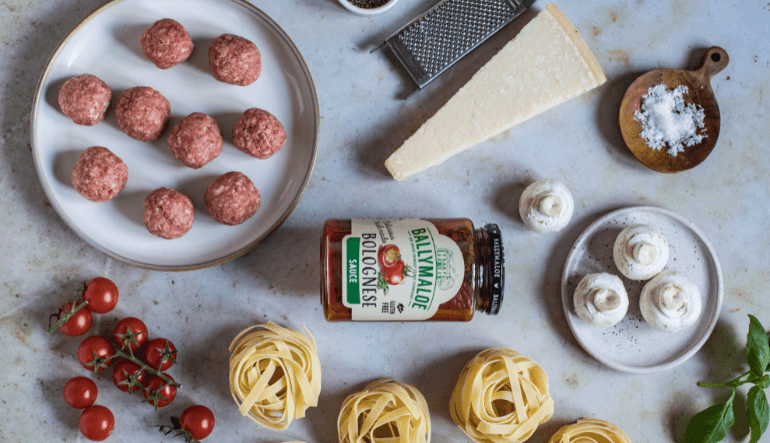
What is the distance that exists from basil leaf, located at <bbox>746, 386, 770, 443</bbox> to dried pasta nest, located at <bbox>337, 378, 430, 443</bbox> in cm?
101

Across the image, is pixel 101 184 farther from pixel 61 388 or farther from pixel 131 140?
pixel 61 388

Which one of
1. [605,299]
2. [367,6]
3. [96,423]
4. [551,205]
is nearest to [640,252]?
[605,299]

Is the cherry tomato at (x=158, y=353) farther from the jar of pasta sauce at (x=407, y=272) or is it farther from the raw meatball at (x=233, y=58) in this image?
the raw meatball at (x=233, y=58)

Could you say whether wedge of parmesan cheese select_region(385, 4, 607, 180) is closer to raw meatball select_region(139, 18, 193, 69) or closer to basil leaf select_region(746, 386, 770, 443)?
raw meatball select_region(139, 18, 193, 69)

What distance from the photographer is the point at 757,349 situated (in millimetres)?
1452

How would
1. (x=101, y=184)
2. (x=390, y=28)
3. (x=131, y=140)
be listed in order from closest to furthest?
(x=101, y=184) < (x=131, y=140) < (x=390, y=28)

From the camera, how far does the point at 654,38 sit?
1573 millimetres

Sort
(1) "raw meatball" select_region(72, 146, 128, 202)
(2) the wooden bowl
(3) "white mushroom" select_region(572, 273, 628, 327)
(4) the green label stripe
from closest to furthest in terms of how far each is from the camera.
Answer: (4) the green label stripe, (1) "raw meatball" select_region(72, 146, 128, 202), (3) "white mushroom" select_region(572, 273, 628, 327), (2) the wooden bowl

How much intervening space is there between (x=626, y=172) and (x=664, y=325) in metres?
0.50

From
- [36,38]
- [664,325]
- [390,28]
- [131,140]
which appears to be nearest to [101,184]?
[131,140]

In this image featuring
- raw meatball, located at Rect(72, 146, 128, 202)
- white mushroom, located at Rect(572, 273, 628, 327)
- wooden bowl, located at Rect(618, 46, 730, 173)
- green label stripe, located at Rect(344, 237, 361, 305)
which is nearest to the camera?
green label stripe, located at Rect(344, 237, 361, 305)

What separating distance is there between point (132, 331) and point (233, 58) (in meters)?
0.85

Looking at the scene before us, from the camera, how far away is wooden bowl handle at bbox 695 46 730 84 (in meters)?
1.54

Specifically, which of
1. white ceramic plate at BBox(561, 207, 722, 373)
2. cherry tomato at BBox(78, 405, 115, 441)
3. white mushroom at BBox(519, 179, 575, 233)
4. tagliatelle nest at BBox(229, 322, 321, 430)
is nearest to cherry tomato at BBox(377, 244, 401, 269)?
tagliatelle nest at BBox(229, 322, 321, 430)
